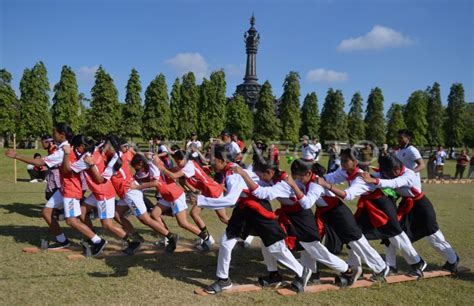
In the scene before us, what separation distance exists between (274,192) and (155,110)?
142 ft

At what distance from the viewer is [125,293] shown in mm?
4852

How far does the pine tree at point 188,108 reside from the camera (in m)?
49.4

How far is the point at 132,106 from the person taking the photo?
1758 inches

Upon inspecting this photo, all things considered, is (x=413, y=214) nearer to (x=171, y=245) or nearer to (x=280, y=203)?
(x=280, y=203)

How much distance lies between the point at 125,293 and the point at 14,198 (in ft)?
27.1

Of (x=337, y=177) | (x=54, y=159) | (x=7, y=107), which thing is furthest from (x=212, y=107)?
(x=337, y=177)

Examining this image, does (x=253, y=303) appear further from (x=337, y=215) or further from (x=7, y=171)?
(x=7, y=171)

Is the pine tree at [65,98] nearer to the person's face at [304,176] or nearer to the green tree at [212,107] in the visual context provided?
the green tree at [212,107]

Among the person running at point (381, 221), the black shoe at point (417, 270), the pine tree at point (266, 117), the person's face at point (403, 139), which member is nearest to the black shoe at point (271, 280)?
the person running at point (381, 221)

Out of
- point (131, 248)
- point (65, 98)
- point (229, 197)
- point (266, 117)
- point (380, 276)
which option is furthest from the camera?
point (266, 117)

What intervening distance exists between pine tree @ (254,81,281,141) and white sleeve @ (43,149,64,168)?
145ft

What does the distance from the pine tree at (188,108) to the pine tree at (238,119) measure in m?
4.94

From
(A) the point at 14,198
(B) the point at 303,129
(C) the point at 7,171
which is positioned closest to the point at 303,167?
(A) the point at 14,198

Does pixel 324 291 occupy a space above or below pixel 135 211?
below
